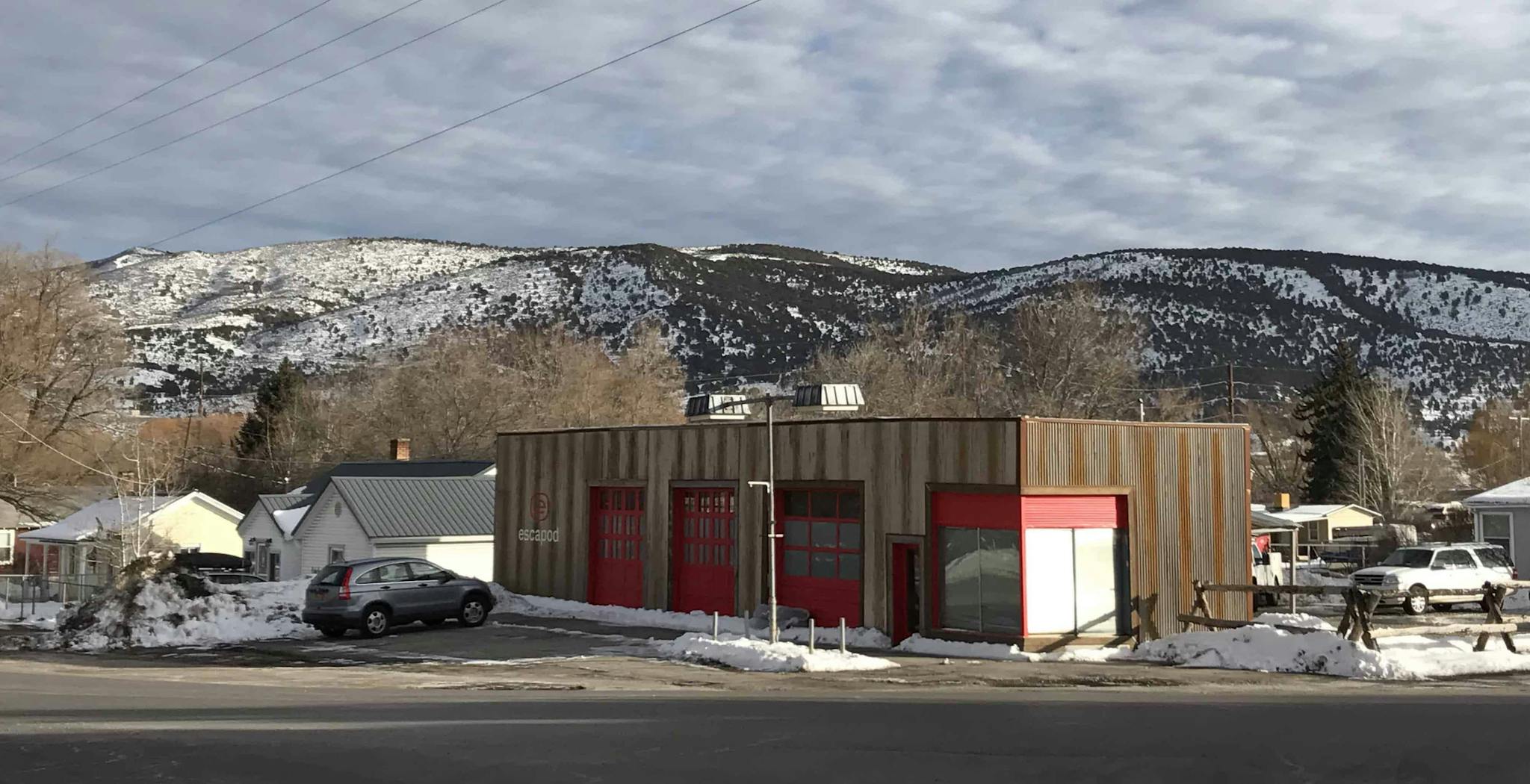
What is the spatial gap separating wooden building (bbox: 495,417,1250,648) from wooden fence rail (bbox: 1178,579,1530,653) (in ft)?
2.36

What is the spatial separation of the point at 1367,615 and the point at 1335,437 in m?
63.9

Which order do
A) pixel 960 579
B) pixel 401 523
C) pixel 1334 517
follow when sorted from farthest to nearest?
pixel 1334 517, pixel 401 523, pixel 960 579

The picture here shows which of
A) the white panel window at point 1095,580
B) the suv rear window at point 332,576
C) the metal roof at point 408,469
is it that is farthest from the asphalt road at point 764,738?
the metal roof at point 408,469

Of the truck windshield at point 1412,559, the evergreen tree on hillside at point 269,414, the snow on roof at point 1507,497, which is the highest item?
the evergreen tree on hillside at point 269,414

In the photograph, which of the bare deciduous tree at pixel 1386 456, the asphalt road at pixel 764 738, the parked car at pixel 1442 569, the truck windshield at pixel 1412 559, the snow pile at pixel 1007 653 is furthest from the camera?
the bare deciduous tree at pixel 1386 456

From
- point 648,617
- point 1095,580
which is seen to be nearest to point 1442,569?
point 1095,580

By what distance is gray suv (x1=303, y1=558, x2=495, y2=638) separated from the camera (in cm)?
2720

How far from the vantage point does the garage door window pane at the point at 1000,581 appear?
76.2ft

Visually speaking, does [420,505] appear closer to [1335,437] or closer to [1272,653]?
[1272,653]

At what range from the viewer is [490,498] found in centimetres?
4381

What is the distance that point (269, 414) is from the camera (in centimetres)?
8738

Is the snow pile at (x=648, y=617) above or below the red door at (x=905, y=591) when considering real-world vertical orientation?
below

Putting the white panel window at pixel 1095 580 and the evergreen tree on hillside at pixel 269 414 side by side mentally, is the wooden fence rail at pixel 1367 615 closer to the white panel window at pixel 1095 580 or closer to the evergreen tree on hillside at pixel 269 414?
the white panel window at pixel 1095 580

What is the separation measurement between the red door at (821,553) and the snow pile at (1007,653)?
2.23 m
